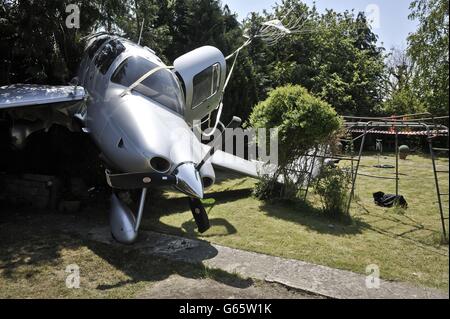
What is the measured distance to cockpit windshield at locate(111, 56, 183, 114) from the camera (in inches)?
312

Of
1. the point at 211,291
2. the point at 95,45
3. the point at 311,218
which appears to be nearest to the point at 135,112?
the point at 211,291

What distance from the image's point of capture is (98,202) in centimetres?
1001

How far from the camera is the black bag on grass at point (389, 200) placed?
408 inches

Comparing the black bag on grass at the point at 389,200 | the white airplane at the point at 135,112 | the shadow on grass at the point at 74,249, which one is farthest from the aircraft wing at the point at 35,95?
the black bag on grass at the point at 389,200

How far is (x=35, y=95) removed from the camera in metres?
8.16

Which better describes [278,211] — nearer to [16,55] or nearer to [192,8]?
[16,55]

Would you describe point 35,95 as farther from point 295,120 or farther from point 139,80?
point 295,120

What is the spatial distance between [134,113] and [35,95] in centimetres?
245

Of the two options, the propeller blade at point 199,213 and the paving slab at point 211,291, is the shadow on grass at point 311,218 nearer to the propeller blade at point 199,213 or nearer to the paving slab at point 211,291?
the propeller blade at point 199,213

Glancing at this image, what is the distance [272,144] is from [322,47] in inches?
840

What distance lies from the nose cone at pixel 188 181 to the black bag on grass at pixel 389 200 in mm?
6154

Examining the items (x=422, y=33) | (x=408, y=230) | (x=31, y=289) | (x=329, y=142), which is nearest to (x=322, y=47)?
(x=422, y=33)

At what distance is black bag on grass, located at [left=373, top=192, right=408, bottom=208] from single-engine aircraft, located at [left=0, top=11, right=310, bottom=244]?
3321 mm

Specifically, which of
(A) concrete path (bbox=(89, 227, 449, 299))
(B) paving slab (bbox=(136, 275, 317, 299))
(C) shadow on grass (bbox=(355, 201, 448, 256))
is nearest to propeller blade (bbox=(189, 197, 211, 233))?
(A) concrete path (bbox=(89, 227, 449, 299))
